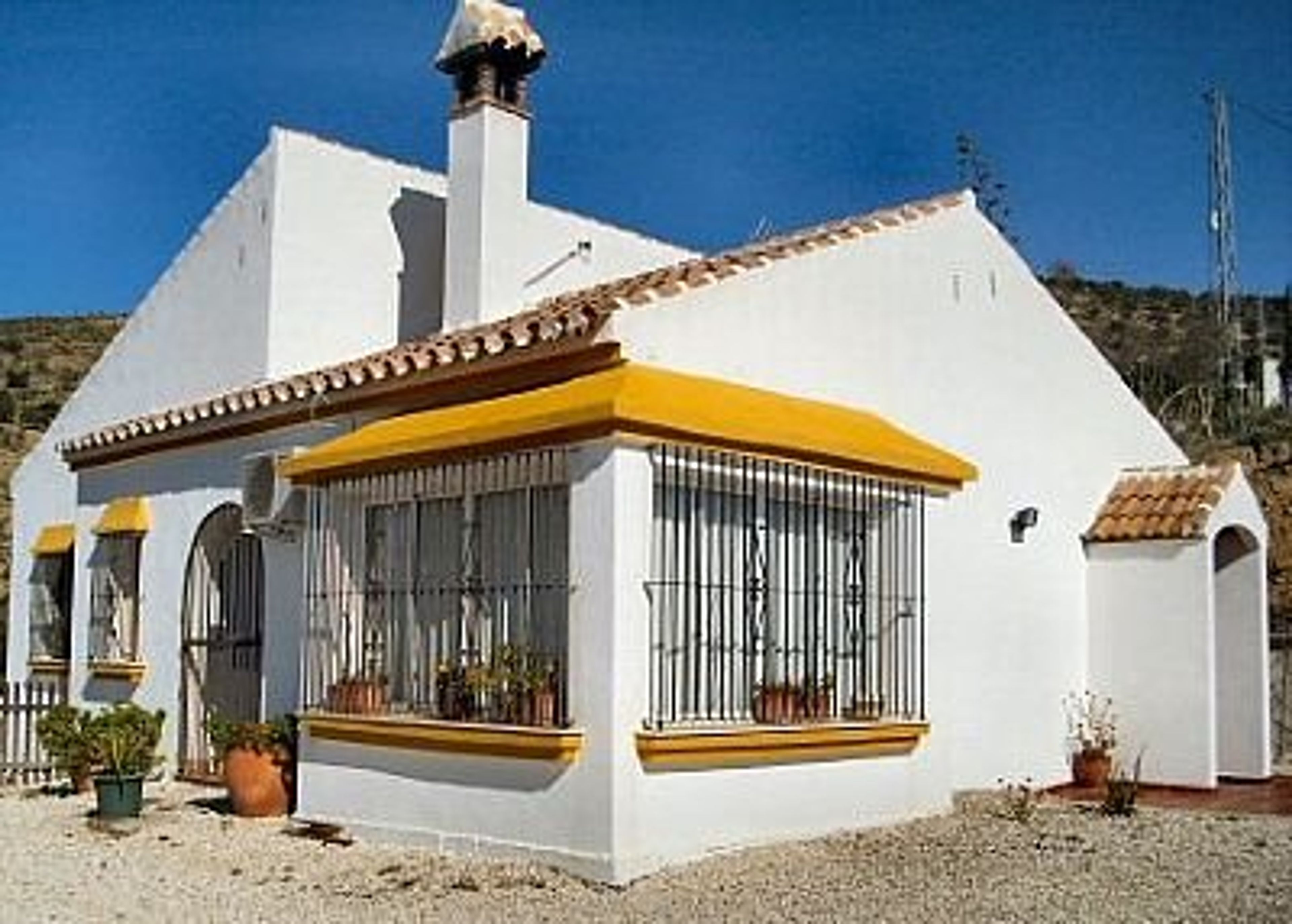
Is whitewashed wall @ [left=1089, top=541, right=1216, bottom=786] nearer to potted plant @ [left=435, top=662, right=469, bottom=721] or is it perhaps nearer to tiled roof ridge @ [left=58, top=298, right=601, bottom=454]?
tiled roof ridge @ [left=58, top=298, right=601, bottom=454]

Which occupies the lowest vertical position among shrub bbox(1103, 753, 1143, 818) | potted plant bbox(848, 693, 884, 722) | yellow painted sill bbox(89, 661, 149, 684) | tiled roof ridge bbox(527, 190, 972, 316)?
shrub bbox(1103, 753, 1143, 818)

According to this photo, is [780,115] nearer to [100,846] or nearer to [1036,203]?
[100,846]

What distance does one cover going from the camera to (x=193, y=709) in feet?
58.5

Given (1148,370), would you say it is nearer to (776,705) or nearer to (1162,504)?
(1162,504)

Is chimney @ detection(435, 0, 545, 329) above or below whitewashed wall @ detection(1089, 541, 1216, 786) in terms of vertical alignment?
above

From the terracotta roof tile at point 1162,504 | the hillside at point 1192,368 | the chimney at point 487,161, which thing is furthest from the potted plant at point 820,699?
the hillside at point 1192,368

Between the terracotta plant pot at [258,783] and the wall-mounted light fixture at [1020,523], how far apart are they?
27.1ft

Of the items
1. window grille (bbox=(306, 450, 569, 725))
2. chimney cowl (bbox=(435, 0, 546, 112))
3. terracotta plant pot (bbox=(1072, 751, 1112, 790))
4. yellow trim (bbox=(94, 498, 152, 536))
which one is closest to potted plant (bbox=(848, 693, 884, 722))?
window grille (bbox=(306, 450, 569, 725))

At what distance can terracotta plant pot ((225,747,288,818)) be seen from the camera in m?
14.4

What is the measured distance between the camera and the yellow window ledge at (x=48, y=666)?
21391 mm

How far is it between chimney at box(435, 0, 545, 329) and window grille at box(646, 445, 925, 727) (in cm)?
608

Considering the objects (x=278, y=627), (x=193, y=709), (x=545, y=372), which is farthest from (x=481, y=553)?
(x=193, y=709)

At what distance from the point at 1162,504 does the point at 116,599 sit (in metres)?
12.9

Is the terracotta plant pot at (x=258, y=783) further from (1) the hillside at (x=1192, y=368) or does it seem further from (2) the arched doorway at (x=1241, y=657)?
(1) the hillside at (x=1192, y=368)
